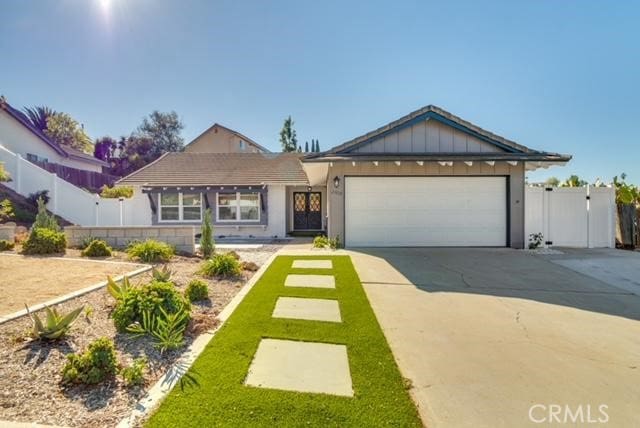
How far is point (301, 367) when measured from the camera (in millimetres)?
3266

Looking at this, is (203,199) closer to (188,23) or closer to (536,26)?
(188,23)

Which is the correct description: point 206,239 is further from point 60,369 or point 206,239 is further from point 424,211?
point 424,211

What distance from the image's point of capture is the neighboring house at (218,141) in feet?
108

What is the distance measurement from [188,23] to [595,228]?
621 inches

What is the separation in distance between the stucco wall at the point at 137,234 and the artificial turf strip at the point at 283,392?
19.2 feet

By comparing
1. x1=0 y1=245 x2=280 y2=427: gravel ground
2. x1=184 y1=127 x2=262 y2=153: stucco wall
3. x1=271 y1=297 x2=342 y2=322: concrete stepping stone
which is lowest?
x1=271 y1=297 x2=342 y2=322: concrete stepping stone

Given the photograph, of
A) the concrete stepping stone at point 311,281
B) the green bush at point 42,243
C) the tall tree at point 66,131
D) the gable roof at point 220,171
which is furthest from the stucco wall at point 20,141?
the concrete stepping stone at point 311,281

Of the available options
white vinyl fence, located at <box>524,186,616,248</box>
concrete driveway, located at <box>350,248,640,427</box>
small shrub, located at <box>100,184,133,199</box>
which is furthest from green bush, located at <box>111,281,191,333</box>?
small shrub, located at <box>100,184,133,199</box>

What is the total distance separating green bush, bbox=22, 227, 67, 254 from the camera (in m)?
8.34

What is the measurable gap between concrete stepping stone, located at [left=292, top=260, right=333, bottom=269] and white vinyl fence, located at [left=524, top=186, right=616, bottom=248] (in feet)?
25.1

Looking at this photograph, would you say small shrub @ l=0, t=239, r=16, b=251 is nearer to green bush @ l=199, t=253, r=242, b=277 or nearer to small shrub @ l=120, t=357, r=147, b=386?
green bush @ l=199, t=253, r=242, b=277

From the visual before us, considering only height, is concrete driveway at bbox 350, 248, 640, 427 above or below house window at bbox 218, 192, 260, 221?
below

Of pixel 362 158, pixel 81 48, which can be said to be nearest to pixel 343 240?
pixel 362 158

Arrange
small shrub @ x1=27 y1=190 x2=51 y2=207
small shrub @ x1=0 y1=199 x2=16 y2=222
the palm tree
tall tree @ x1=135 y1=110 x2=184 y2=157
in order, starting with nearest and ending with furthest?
small shrub @ x1=0 y1=199 x2=16 y2=222 < small shrub @ x1=27 y1=190 x2=51 y2=207 < tall tree @ x1=135 y1=110 x2=184 y2=157 < the palm tree
